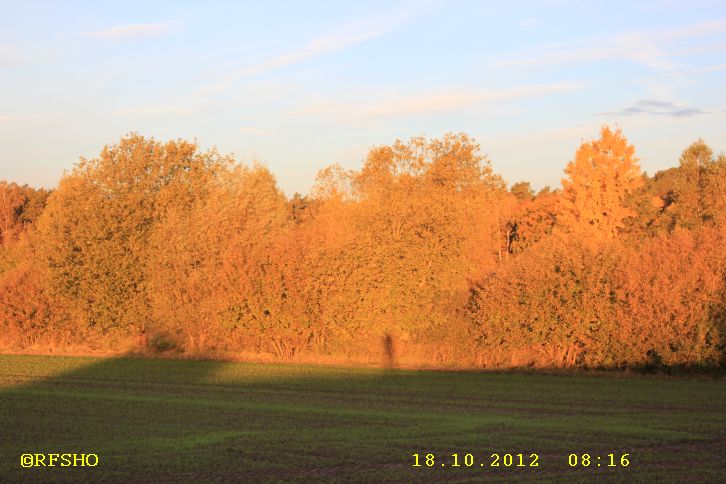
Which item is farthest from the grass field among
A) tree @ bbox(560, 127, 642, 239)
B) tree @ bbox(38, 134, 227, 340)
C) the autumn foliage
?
tree @ bbox(560, 127, 642, 239)

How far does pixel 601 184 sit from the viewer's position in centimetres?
6494

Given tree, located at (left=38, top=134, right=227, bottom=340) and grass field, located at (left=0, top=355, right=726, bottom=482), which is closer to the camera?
grass field, located at (left=0, top=355, right=726, bottom=482)

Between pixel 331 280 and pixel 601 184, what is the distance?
102 ft

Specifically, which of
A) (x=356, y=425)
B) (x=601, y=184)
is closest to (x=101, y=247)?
(x=356, y=425)

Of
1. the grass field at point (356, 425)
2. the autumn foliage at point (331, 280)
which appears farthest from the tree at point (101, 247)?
the grass field at point (356, 425)

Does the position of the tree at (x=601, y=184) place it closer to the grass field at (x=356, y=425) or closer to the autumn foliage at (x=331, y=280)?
the autumn foliage at (x=331, y=280)

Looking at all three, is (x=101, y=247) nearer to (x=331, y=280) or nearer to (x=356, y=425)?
(x=331, y=280)

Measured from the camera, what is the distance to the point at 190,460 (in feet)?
51.0

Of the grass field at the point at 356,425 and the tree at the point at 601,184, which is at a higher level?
the tree at the point at 601,184

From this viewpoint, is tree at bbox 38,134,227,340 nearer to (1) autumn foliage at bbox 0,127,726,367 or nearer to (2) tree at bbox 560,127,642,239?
(1) autumn foliage at bbox 0,127,726,367

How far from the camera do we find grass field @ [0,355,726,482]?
14.8m

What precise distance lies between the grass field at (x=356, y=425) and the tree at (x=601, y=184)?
31774 millimetres

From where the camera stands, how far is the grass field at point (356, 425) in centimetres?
1481

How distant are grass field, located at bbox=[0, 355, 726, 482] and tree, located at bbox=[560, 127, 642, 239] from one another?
3177 centimetres
